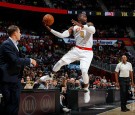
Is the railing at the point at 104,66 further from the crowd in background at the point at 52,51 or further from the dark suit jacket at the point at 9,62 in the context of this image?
the dark suit jacket at the point at 9,62

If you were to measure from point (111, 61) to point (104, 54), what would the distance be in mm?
2338

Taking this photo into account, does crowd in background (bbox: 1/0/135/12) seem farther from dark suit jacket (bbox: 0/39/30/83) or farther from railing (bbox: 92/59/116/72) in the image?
dark suit jacket (bbox: 0/39/30/83)

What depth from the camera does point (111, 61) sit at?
2597cm

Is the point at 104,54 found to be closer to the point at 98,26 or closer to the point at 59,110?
the point at 98,26

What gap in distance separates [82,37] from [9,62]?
2985 millimetres

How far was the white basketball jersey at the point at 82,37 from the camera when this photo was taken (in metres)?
7.65

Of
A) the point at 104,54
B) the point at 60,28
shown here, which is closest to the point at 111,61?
the point at 104,54

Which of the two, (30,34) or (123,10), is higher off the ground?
(123,10)

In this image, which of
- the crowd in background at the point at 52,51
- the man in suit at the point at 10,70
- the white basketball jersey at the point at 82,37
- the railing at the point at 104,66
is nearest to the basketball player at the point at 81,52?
the white basketball jersey at the point at 82,37

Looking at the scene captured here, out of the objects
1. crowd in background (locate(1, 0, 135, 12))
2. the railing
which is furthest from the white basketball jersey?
crowd in background (locate(1, 0, 135, 12))

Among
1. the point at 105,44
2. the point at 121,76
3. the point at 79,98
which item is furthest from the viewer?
Answer: the point at 105,44

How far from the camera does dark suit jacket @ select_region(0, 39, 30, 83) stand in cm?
500

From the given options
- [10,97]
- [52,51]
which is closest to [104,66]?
[52,51]

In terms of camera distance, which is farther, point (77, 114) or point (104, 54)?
point (104, 54)
